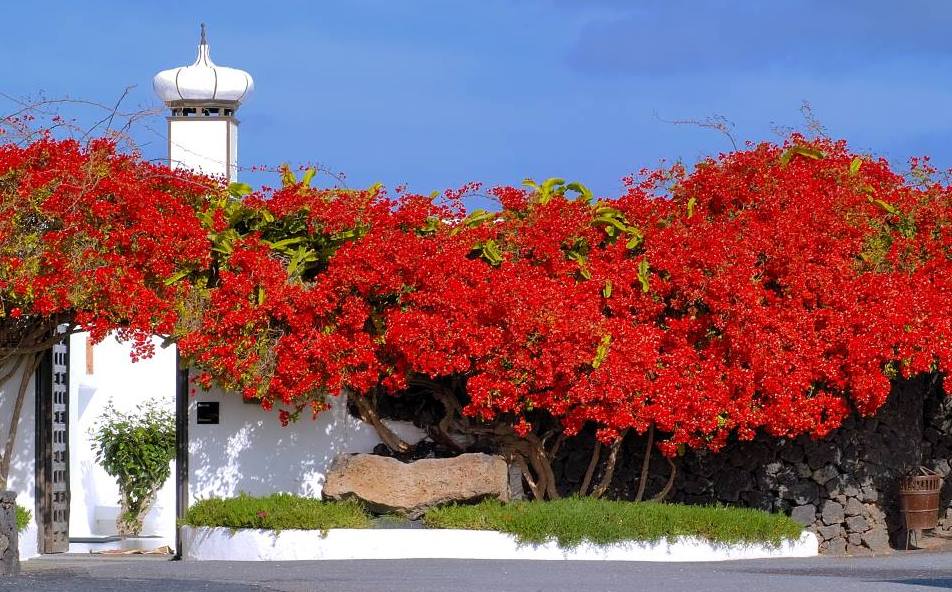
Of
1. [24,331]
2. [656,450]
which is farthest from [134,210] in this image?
[656,450]

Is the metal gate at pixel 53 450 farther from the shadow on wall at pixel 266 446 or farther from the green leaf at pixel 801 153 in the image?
the green leaf at pixel 801 153

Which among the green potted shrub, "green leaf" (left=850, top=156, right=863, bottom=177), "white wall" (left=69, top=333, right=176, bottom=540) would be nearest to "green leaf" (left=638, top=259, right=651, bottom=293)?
"green leaf" (left=850, top=156, right=863, bottom=177)

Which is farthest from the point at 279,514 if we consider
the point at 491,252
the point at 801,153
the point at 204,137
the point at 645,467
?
the point at 204,137

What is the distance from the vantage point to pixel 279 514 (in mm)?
12305

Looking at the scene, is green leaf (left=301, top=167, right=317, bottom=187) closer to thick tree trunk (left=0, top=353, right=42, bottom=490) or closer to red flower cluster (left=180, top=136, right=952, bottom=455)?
red flower cluster (left=180, top=136, right=952, bottom=455)

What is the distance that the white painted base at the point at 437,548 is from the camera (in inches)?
474

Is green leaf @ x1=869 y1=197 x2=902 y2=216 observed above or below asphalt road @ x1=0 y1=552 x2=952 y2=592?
above

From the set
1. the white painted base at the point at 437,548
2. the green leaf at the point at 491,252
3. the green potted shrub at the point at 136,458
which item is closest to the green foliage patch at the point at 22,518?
the white painted base at the point at 437,548

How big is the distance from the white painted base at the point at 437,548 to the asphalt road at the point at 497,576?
47 centimetres

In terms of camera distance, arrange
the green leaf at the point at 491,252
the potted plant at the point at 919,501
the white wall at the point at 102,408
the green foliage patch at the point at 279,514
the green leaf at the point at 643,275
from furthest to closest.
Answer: the white wall at the point at 102,408
the potted plant at the point at 919,501
the green leaf at the point at 491,252
the green leaf at the point at 643,275
the green foliage patch at the point at 279,514

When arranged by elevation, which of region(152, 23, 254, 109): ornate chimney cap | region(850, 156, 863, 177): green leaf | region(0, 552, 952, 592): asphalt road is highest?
region(152, 23, 254, 109): ornate chimney cap

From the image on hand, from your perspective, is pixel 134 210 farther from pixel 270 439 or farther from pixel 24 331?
pixel 270 439

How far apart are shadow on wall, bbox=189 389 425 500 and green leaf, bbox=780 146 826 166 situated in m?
4.69

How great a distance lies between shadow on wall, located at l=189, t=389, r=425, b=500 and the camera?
1350 cm
